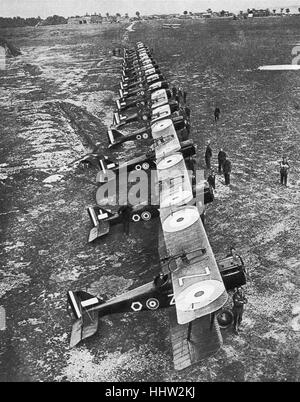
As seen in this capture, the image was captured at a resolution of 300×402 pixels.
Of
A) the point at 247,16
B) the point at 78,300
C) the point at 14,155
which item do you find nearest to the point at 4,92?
the point at 14,155

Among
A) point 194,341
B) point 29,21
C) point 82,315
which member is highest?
point 29,21

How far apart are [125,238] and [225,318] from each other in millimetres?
6791

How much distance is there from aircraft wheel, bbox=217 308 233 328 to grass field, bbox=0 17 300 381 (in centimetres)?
26

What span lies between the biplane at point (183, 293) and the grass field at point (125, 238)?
0.73 metres

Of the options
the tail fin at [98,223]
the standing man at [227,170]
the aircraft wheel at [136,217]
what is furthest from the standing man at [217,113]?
the tail fin at [98,223]

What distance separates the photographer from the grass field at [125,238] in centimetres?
1230

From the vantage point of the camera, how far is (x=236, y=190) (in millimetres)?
21312

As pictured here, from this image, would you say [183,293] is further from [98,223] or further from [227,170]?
[227,170]

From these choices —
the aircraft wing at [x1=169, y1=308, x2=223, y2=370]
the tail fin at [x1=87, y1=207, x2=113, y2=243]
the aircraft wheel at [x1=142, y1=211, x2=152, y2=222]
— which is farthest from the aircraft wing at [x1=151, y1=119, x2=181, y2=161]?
the aircraft wing at [x1=169, y1=308, x2=223, y2=370]

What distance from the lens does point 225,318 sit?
520 inches

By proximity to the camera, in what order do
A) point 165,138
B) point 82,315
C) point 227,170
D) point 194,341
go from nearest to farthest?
point 194,341 → point 82,315 → point 227,170 → point 165,138

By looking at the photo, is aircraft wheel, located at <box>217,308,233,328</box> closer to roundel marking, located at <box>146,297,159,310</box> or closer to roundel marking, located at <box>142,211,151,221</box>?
roundel marking, located at <box>146,297,159,310</box>

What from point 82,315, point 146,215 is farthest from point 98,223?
point 82,315

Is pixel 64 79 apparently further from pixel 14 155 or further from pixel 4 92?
pixel 14 155
